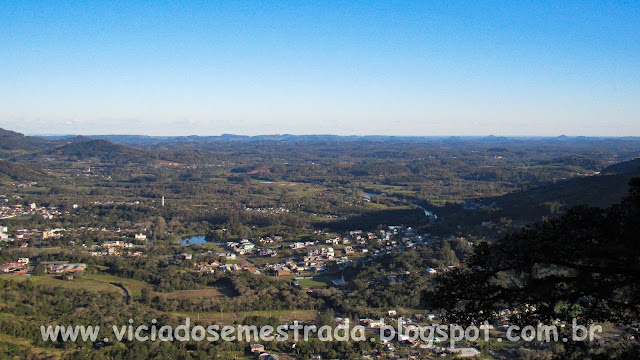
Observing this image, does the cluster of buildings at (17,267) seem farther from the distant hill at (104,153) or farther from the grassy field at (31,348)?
the distant hill at (104,153)

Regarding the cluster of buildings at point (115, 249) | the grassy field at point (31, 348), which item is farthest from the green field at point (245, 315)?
the cluster of buildings at point (115, 249)

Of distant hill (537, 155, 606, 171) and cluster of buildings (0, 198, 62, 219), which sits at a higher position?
distant hill (537, 155, 606, 171)

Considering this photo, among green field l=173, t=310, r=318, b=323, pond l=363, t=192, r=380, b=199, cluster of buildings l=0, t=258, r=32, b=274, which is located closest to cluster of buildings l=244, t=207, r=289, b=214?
pond l=363, t=192, r=380, b=199

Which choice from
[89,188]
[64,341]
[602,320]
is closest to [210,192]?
[89,188]

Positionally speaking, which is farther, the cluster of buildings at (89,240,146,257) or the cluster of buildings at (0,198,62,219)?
the cluster of buildings at (0,198,62,219)

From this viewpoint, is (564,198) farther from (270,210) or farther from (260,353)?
(270,210)

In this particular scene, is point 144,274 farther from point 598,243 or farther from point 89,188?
point 89,188

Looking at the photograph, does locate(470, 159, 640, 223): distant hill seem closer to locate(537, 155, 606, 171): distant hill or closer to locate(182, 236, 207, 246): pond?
locate(182, 236, 207, 246): pond
